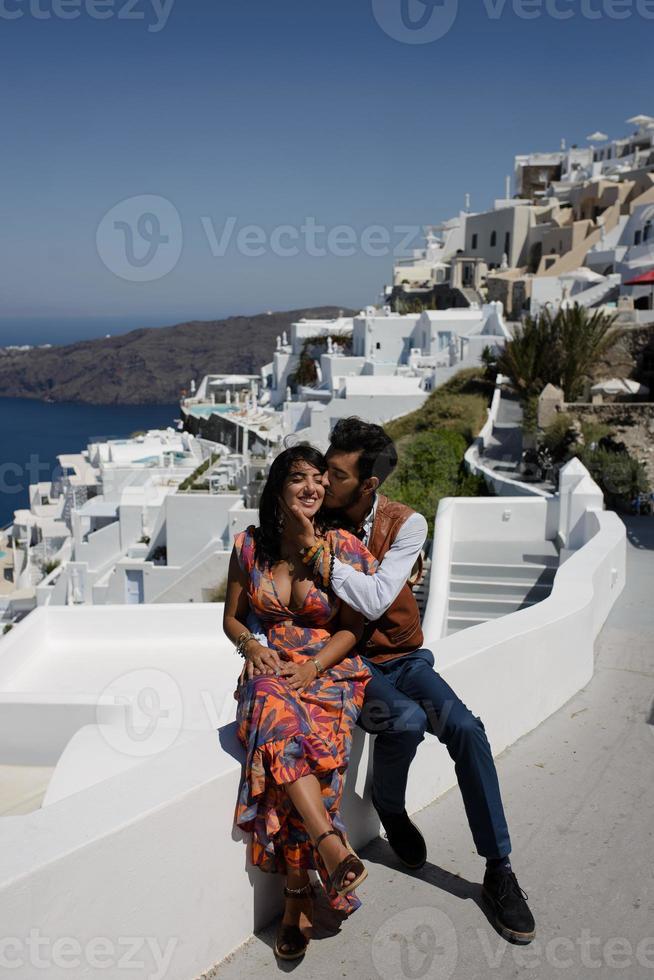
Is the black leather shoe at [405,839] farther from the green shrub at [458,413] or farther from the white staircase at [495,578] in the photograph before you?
the green shrub at [458,413]

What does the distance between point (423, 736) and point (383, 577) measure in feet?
1.73

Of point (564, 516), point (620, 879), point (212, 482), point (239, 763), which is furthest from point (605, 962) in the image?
point (212, 482)

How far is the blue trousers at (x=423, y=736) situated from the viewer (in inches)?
107

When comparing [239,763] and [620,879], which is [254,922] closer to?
[239,763]

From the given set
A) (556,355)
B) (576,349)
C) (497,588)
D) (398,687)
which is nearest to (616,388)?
(576,349)

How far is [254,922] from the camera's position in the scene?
257 cm

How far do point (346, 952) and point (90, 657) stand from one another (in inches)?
153

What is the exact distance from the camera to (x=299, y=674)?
2.65 m

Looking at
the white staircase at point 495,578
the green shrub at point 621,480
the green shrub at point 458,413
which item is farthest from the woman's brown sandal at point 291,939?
the green shrub at point 458,413

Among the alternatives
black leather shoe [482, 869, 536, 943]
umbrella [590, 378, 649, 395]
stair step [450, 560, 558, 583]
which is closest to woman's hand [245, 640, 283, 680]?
black leather shoe [482, 869, 536, 943]

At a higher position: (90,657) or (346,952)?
(346,952)

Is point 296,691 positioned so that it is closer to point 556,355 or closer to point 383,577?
point 383,577

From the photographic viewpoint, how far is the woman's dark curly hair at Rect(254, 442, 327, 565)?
113 inches

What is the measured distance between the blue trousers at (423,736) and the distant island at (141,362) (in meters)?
117
